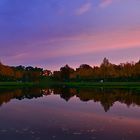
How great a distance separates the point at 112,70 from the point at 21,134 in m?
98.9

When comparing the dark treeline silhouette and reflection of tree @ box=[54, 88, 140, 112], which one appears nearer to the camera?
reflection of tree @ box=[54, 88, 140, 112]

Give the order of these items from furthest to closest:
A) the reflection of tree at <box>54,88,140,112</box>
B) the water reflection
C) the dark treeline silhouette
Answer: the dark treeline silhouette < the water reflection < the reflection of tree at <box>54,88,140,112</box>

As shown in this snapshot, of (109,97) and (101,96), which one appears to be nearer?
(109,97)

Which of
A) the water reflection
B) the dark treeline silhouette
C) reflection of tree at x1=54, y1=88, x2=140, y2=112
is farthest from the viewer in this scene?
the dark treeline silhouette

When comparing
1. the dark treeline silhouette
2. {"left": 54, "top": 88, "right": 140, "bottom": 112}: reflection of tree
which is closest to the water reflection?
{"left": 54, "top": 88, "right": 140, "bottom": 112}: reflection of tree

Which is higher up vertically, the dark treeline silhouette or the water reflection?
the dark treeline silhouette

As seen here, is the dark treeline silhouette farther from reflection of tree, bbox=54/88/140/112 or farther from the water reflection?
reflection of tree, bbox=54/88/140/112

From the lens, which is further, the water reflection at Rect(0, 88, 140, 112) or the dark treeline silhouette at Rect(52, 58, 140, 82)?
the dark treeline silhouette at Rect(52, 58, 140, 82)

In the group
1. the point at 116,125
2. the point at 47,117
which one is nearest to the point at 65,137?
A: the point at 116,125

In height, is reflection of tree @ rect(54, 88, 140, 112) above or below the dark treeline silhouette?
below

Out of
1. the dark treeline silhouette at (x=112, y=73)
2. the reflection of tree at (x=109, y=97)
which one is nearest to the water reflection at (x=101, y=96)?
the reflection of tree at (x=109, y=97)

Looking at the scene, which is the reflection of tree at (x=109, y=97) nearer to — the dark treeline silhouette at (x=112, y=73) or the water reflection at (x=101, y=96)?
the water reflection at (x=101, y=96)

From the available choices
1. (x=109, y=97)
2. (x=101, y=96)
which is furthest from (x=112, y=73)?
(x=109, y=97)

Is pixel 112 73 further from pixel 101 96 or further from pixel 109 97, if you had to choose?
pixel 109 97
